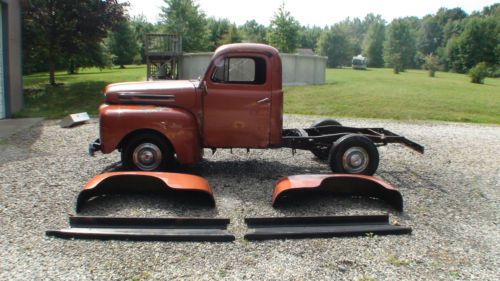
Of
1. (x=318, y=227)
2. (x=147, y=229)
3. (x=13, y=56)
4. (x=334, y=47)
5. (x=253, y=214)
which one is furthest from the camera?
(x=334, y=47)

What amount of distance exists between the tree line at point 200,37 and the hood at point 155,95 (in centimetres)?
1433

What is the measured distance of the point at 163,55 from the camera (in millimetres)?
22531

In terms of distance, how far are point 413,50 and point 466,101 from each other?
6210cm

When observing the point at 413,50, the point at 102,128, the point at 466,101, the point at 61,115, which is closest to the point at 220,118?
the point at 102,128

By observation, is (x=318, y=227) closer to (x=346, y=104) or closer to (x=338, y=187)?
(x=338, y=187)

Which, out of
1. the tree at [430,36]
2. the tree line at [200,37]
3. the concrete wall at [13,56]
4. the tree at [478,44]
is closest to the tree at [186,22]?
the tree line at [200,37]

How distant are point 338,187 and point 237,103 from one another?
2.12 m

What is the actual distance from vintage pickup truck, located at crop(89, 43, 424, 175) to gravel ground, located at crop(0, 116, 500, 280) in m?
0.73

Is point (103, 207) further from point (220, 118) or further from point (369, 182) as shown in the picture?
point (369, 182)

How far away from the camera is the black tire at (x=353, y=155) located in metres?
7.14

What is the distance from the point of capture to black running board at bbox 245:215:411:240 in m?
4.96

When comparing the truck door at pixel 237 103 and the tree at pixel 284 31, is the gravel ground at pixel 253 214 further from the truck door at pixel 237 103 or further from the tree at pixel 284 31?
the tree at pixel 284 31

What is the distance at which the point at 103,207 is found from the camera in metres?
5.65

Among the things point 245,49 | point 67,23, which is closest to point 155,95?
point 245,49
